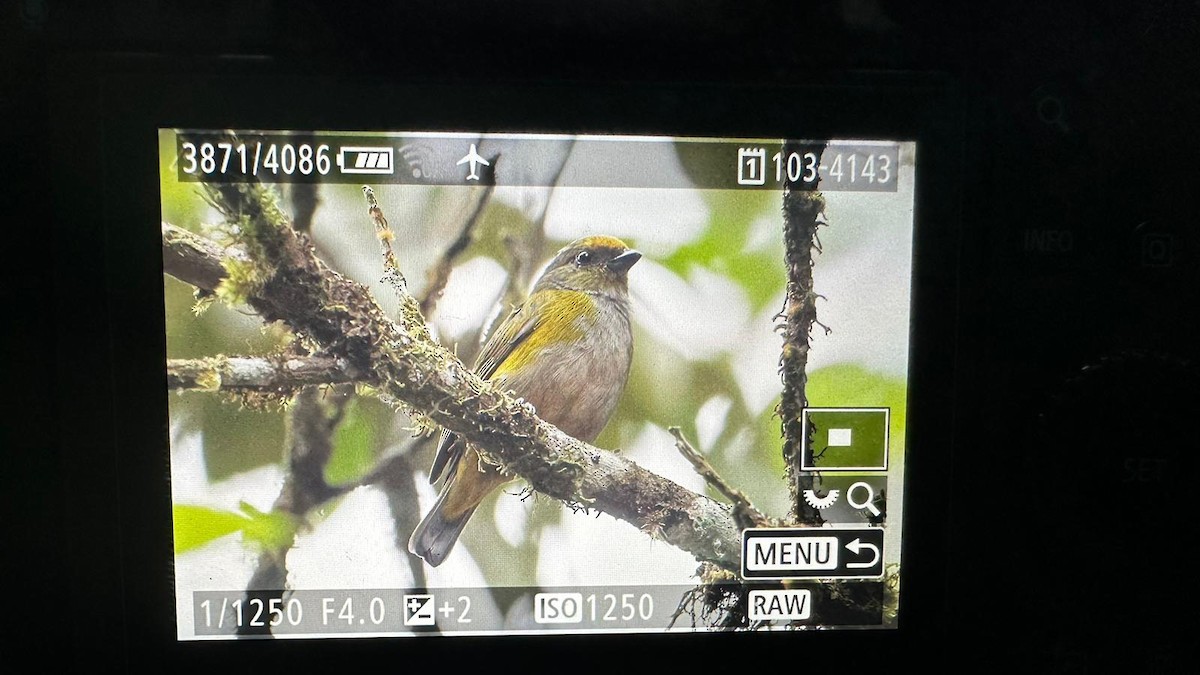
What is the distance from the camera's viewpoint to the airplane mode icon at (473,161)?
1.65 feet

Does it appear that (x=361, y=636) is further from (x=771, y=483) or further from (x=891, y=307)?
(x=891, y=307)

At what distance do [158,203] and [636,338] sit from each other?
0.32 metres

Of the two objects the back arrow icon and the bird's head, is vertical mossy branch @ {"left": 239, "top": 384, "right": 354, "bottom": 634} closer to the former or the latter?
the bird's head

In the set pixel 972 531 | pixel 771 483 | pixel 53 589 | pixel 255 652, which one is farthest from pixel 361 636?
pixel 972 531

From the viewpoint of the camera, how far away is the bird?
1.73 feet

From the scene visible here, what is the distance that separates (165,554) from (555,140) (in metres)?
0.38

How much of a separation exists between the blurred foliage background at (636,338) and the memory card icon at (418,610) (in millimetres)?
20

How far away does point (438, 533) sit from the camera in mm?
529

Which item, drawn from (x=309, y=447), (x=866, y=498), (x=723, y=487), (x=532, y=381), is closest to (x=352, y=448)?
(x=309, y=447)

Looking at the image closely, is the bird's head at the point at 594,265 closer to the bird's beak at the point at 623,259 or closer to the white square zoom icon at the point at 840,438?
the bird's beak at the point at 623,259

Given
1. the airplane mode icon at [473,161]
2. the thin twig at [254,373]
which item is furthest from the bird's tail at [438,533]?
the airplane mode icon at [473,161]

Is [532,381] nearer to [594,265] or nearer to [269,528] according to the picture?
[594,265]

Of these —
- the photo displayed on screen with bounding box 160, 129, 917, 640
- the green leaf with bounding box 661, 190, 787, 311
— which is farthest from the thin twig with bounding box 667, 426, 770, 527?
the green leaf with bounding box 661, 190, 787, 311

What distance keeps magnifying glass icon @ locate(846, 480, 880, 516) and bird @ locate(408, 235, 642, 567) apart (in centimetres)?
18
